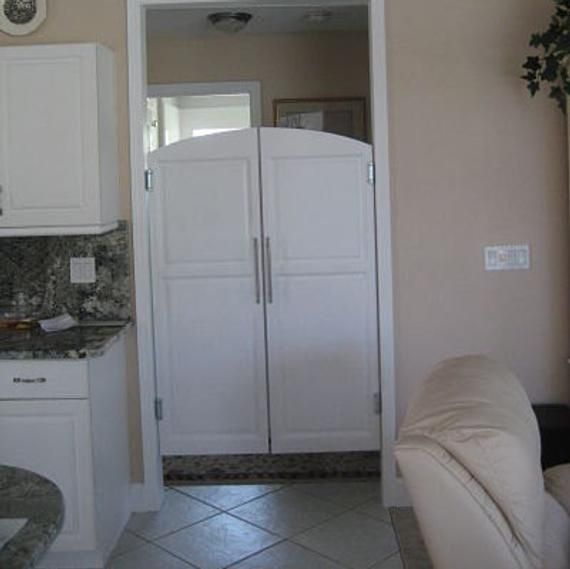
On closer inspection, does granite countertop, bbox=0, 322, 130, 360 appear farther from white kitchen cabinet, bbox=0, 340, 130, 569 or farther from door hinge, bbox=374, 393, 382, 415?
door hinge, bbox=374, 393, 382, 415

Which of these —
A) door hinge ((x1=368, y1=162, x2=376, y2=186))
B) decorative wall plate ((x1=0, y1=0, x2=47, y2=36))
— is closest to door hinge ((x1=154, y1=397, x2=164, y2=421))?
door hinge ((x1=368, y1=162, x2=376, y2=186))

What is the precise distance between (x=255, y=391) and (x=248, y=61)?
2.70 metres

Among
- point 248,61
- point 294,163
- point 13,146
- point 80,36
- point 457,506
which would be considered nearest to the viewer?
point 457,506

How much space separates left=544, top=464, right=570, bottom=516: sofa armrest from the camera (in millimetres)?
2438

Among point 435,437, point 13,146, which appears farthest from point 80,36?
point 435,437

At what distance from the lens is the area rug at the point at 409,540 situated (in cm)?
339

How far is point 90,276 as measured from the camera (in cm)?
387

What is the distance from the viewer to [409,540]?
3596 millimetres

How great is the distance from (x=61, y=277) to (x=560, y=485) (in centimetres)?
225

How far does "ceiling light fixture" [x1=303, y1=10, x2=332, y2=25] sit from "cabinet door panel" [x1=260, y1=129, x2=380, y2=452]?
1.68 m

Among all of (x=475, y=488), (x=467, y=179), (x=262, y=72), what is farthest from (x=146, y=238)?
(x=262, y=72)

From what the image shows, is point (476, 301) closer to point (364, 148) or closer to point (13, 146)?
point (364, 148)

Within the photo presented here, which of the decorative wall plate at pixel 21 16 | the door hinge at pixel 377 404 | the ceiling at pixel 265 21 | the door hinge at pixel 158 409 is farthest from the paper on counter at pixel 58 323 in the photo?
the ceiling at pixel 265 21

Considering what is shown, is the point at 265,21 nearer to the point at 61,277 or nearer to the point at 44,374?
the point at 61,277
